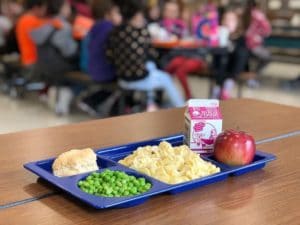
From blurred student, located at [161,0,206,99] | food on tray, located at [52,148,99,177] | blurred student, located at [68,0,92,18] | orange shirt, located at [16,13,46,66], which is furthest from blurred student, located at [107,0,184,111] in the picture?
food on tray, located at [52,148,99,177]

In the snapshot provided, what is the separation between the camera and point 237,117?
1854 millimetres

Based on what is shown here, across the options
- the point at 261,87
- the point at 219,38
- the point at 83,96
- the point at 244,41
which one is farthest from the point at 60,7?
the point at 261,87

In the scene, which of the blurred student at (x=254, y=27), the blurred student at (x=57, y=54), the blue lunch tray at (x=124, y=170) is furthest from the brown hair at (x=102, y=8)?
the blue lunch tray at (x=124, y=170)

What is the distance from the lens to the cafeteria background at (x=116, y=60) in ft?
13.8

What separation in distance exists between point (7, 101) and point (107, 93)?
1.33 m

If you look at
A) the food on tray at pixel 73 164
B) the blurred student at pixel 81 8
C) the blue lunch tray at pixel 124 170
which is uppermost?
the blurred student at pixel 81 8

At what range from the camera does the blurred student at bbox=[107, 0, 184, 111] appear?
398 centimetres

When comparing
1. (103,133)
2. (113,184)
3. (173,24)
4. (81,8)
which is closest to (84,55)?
(173,24)

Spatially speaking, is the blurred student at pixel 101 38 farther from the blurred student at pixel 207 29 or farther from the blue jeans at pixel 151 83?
the blurred student at pixel 207 29

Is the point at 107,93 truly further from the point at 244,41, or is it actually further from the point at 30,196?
the point at 30,196

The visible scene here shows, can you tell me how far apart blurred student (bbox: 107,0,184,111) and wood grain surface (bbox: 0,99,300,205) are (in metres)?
1.99

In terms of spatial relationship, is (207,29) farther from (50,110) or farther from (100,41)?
(50,110)

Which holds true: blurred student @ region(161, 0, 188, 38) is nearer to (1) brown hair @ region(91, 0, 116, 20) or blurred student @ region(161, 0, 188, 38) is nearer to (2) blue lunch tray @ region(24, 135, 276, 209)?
(1) brown hair @ region(91, 0, 116, 20)

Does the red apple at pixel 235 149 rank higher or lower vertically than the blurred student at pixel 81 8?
lower
